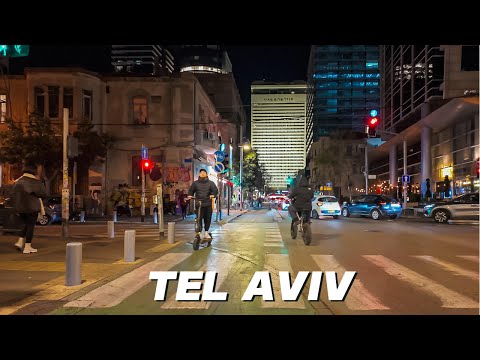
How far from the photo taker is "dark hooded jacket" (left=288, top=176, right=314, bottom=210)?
13.1 m

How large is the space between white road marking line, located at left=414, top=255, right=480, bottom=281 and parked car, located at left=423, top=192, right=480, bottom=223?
46.8 ft

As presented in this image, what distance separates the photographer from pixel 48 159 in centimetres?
2688

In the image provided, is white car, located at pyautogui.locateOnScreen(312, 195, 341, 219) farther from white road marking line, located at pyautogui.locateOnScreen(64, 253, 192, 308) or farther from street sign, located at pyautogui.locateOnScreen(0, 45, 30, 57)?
street sign, located at pyautogui.locateOnScreen(0, 45, 30, 57)

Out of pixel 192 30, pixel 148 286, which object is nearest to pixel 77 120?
pixel 148 286

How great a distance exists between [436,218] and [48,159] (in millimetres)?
21876

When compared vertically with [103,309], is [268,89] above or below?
above

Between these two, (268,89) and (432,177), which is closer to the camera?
(432,177)

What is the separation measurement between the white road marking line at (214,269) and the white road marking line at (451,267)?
429 centimetres

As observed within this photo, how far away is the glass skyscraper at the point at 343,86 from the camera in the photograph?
425 ft

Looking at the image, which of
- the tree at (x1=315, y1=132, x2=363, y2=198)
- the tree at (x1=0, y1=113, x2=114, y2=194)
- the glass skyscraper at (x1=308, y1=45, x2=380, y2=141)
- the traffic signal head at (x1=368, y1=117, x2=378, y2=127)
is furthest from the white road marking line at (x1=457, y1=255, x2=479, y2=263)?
the glass skyscraper at (x1=308, y1=45, x2=380, y2=141)

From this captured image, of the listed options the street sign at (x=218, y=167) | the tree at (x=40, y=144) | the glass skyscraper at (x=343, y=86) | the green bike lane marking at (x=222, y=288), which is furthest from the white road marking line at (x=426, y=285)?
the glass skyscraper at (x=343, y=86)
